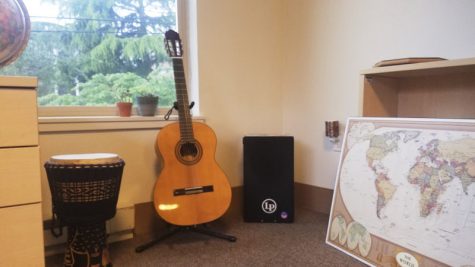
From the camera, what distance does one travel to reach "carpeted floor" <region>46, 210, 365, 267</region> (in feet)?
4.99

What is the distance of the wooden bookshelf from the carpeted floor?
0.74 m

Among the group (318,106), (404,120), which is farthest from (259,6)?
(404,120)

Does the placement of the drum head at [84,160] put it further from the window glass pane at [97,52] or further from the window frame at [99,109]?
the window glass pane at [97,52]

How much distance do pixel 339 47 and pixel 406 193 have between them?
111cm

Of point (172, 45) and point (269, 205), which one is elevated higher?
point (172, 45)

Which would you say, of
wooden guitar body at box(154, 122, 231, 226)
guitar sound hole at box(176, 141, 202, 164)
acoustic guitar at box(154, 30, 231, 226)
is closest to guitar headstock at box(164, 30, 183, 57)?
acoustic guitar at box(154, 30, 231, 226)

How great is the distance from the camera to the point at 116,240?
1.77m

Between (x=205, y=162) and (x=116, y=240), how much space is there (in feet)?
2.13

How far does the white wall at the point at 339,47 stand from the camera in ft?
5.35

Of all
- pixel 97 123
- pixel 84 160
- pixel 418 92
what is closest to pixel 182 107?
pixel 97 123

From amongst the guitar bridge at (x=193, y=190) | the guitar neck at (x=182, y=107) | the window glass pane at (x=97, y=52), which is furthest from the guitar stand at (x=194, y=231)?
the window glass pane at (x=97, y=52)

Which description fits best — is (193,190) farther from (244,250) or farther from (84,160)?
(84,160)

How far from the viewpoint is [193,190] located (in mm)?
1710

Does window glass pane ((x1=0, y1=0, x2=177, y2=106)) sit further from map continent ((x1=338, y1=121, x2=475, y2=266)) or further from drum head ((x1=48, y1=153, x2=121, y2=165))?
map continent ((x1=338, y1=121, x2=475, y2=266))
